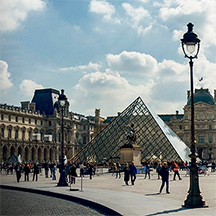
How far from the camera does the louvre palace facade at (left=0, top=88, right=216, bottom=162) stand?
253 feet

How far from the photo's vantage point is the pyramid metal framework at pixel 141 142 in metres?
40.9

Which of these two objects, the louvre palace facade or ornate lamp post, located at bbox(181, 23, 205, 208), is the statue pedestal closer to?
ornate lamp post, located at bbox(181, 23, 205, 208)

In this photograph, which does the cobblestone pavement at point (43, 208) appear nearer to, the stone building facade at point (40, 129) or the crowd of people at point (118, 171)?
the crowd of people at point (118, 171)

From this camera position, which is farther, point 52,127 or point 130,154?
point 52,127

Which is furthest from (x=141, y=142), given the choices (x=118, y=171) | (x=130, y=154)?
(x=118, y=171)

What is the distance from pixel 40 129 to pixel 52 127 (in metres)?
2.88

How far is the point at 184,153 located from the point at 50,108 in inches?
2103

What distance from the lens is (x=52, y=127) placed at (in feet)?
297

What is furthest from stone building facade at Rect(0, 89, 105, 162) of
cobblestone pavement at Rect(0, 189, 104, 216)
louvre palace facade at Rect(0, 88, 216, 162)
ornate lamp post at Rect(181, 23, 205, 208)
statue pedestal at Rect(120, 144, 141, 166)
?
ornate lamp post at Rect(181, 23, 205, 208)

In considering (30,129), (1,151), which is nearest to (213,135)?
(30,129)

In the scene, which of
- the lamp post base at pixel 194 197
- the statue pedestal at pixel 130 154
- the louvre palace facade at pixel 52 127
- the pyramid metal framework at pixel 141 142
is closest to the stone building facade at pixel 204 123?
the louvre palace facade at pixel 52 127

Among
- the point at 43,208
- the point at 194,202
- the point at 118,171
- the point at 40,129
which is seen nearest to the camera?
the point at 194,202

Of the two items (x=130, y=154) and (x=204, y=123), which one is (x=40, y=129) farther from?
(x=130, y=154)

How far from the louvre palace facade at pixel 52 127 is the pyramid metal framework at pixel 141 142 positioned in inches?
1240
